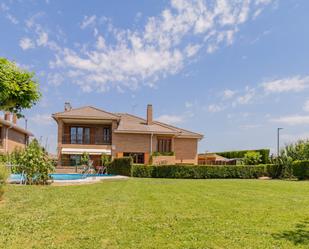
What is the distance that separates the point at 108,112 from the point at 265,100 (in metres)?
21.2

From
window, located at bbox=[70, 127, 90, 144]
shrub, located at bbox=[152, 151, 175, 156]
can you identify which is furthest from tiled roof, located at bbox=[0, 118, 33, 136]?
shrub, located at bbox=[152, 151, 175, 156]

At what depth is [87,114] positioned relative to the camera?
42438mm

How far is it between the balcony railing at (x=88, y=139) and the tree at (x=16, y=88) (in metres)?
34.1

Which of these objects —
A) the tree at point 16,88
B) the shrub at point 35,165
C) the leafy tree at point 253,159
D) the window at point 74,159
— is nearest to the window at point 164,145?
the window at point 74,159

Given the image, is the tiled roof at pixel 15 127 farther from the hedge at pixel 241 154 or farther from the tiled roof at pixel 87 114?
the hedge at pixel 241 154

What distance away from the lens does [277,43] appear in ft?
79.7

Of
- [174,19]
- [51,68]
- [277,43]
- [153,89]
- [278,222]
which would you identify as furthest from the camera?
[153,89]

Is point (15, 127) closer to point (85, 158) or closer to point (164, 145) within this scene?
point (85, 158)

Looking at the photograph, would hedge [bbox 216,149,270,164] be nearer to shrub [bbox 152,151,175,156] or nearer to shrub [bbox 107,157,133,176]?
shrub [bbox 152,151,175,156]

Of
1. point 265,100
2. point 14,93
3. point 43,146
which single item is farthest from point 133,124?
point 14,93

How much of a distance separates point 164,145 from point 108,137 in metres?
8.33

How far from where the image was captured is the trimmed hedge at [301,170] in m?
33.4

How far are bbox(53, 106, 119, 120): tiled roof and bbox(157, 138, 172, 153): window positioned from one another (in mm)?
7468

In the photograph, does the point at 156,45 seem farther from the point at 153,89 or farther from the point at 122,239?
the point at 122,239
